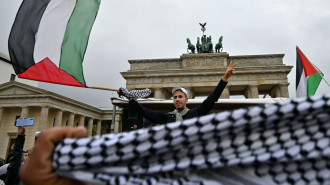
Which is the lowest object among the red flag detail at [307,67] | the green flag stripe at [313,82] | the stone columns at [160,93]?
the green flag stripe at [313,82]

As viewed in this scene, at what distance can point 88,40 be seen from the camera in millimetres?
3203

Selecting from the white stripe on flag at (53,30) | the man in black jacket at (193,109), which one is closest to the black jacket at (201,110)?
the man in black jacket at (193,109)

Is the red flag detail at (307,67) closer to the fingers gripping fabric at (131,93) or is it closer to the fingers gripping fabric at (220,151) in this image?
the fingers gripping fabric at (131,93)

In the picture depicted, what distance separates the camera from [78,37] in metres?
3.20

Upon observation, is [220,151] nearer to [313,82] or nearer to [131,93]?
[131,93]

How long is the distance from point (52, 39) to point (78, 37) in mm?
379

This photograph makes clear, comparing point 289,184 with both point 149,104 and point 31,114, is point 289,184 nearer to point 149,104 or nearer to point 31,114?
point 149,104

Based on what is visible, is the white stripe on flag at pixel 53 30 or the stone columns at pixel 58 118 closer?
the white stripe on flag at pixel 53 30

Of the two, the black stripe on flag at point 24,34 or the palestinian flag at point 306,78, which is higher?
the palestinian flag at point 306,78

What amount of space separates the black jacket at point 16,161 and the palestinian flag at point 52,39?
2.84ft

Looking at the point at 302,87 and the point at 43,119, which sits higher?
the point at 43,119

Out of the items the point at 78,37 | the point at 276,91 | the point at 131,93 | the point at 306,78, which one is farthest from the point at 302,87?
the point at 276,91

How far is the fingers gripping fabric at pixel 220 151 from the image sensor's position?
0.75 metres

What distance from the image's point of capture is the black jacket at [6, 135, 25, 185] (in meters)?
2.32
